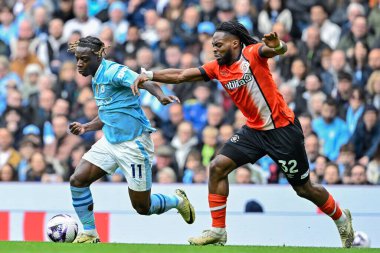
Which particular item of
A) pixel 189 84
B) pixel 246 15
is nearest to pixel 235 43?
pixel 189 84

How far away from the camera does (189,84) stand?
17.0 m

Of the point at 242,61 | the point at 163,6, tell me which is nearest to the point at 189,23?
the point at 163,6

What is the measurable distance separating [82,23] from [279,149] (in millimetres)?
8265

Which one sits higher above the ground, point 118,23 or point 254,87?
point 118,23

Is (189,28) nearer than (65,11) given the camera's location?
Yes

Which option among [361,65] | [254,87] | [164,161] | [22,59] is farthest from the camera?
[22,59]

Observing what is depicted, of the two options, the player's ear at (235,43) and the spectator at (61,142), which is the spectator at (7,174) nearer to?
the spectator at (61,142)

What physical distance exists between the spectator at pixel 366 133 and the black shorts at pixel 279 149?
14.5 ft

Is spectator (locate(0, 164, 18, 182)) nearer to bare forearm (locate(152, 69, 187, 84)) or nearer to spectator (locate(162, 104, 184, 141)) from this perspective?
spectator (locate(162, 104, 184, 141))

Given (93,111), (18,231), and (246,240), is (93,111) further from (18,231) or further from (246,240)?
(246,240)

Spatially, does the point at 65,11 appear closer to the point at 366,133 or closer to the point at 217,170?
the point at 366,133

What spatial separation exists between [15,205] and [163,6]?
4.74 metres

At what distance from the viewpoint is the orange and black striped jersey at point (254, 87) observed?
10.9 meters

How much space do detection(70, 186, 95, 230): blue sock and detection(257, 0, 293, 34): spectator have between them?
631 cm
